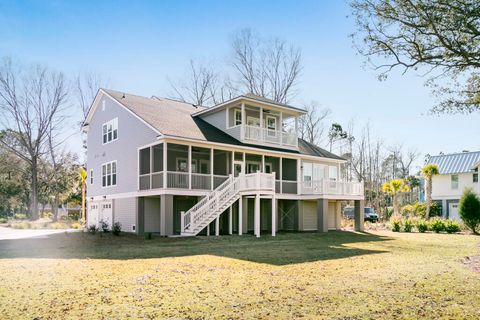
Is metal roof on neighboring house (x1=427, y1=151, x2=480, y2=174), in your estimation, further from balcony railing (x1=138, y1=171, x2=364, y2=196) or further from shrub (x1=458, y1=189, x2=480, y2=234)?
balcony railing (x1=138, y1=171, x2=364, y2=196)

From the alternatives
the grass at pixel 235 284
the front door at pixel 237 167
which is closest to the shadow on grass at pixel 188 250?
the grass at pixel 235 284

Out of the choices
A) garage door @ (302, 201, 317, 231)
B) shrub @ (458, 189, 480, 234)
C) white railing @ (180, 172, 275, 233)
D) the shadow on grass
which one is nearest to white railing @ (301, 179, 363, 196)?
garage door @ (302, 201, 317, 231)

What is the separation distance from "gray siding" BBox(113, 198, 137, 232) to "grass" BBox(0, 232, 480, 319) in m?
9.23

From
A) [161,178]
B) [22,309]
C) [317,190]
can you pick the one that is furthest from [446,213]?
[22,309]

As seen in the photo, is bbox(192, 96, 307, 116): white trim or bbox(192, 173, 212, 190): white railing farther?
bbox(192, 96, 307, 116): white trim

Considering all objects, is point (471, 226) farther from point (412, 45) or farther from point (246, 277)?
point (246, 277)

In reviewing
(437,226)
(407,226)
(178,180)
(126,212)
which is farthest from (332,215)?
(126,212)

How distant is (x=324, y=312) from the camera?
7438 mm

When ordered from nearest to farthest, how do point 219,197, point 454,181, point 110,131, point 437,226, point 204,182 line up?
1. point 219,197
2. point 204,182
3. point 110,131
4. point 437,226
5. point 454,181

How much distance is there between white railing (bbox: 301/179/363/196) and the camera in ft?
91.4

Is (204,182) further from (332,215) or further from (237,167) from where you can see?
(332,215)

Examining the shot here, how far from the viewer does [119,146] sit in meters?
27.9

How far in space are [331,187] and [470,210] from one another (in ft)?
31.4

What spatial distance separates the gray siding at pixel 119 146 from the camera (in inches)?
1012
